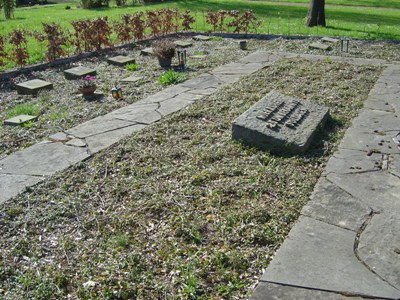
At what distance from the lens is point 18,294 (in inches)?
102

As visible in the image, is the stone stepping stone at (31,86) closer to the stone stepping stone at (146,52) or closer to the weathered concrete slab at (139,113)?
the weathered concrete slab at (139,113)

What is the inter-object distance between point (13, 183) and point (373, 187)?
326 centimetres

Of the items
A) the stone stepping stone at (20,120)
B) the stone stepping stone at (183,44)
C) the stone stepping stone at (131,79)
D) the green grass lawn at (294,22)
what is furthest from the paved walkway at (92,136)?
the green grass lawn at (294,22)

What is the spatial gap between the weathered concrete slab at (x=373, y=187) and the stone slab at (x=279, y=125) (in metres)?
0.61

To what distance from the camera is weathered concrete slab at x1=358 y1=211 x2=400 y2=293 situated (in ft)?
8.67

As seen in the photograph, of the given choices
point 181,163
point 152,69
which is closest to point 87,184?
point 181,163

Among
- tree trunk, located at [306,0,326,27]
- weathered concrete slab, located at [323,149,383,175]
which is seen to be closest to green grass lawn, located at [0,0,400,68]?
tree trunk, located at [306,0,326,27]

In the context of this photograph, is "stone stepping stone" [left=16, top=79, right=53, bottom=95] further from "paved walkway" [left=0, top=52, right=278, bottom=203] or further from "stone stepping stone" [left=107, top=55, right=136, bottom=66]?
"paved walkway" [left=0, top=52, right=278, bottom=203]

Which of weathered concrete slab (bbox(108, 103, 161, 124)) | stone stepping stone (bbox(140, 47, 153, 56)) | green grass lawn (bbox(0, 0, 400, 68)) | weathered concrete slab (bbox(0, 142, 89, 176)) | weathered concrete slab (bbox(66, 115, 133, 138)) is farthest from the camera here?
green grass lawn (bbox(0, 0, 400, 68))

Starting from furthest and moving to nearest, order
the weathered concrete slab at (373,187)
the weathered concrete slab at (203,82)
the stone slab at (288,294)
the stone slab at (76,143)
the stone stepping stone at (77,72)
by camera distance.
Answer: the stone stepping stone at (77,72) → the weathered concrete slab at (203,82) → the stone slab at (76,143) → the weathered concrete slab at (373,187) → the stone slab at (288,294)

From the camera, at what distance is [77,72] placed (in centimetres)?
769

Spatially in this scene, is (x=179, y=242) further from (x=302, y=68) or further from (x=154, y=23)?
(x=154, y=23)

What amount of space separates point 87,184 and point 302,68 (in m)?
5.10

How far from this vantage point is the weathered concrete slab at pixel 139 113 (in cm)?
544
